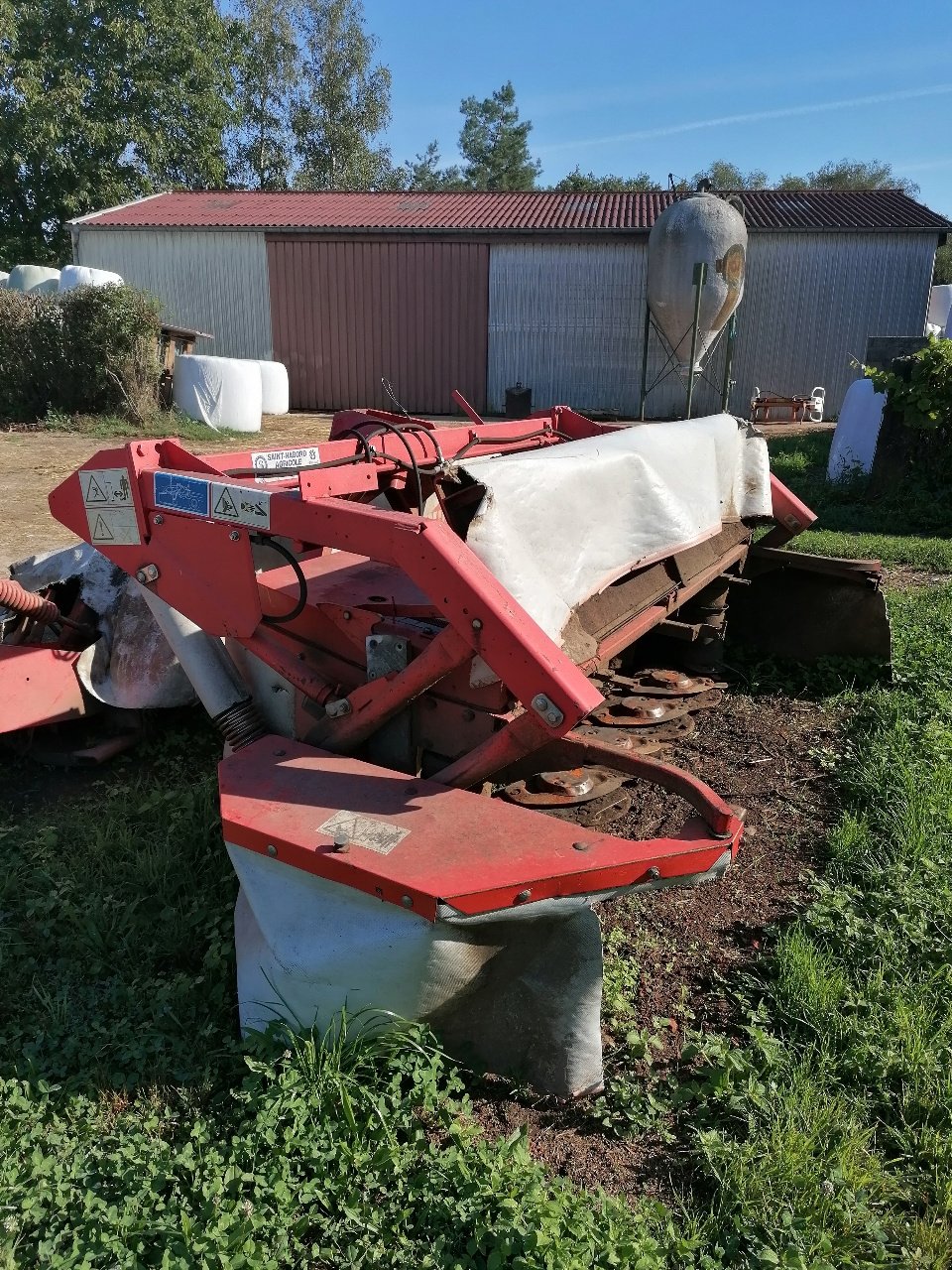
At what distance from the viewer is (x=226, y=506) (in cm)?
246

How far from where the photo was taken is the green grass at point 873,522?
680 cm

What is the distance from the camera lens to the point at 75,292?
41.0 ft

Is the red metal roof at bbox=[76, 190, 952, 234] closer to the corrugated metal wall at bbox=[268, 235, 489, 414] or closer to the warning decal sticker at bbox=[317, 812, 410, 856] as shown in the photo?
the corrugated metal wall at bbox=[268, 235, 489, 414]

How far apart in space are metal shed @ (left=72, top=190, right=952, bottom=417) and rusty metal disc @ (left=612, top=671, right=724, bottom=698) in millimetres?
13570

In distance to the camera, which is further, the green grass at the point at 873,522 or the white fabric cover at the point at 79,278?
the white fabric cover at the point at 79,278

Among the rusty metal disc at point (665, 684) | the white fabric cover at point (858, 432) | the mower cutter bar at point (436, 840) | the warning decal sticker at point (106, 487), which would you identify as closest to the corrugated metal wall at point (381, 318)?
the white fabric cover at point (858, 432)

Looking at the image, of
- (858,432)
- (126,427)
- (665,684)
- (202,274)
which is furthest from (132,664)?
(202,274)

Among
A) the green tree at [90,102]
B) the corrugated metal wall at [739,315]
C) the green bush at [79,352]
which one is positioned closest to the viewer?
the green bush at [79,352]

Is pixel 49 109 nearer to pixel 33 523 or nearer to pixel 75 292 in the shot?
pixel 75 292

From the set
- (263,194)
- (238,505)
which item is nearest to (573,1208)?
(238,505)

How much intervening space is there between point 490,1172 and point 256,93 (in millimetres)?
38547

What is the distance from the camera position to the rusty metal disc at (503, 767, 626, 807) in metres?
2.67

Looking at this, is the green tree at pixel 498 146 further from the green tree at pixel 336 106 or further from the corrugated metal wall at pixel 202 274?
the corrugated metal wall at pixel 202 274

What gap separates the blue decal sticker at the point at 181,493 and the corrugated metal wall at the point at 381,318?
15091 mm
